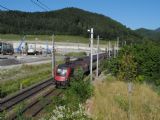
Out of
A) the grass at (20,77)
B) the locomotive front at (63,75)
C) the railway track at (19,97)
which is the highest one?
the locomotive front at (63,75)

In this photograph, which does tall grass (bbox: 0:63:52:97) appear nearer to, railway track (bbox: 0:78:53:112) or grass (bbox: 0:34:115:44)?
railway track (bbox: 0:78:53:112)

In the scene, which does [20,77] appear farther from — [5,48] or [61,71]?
[5,48]

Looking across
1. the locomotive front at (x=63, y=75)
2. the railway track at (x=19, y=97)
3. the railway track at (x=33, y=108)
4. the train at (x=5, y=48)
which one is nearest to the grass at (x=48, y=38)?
the train at (x=5, y=48)

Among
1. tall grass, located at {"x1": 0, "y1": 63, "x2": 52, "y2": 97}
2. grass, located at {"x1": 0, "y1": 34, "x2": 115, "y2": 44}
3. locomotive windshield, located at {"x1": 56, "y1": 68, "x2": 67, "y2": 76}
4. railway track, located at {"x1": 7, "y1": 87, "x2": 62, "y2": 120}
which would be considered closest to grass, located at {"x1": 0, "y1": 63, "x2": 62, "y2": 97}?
tall grass, located at {"x1": 0, "y1": 63, "x2": 52, "y2": 97}

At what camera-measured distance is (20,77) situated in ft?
177

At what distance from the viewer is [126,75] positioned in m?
46.7

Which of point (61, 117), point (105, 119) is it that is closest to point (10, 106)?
point (105, 119)

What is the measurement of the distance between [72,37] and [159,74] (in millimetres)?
132835

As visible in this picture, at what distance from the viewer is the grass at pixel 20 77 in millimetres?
41147

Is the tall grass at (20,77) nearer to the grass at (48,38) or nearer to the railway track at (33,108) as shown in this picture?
the railway track at (33,108)

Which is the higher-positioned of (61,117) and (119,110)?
(61,117)

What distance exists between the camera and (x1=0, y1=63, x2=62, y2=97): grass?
4115 cm

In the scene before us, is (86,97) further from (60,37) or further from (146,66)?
(60,37)

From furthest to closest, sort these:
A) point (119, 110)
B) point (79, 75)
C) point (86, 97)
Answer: point (79, 75)
point (86, 97)
point (119, 110)
